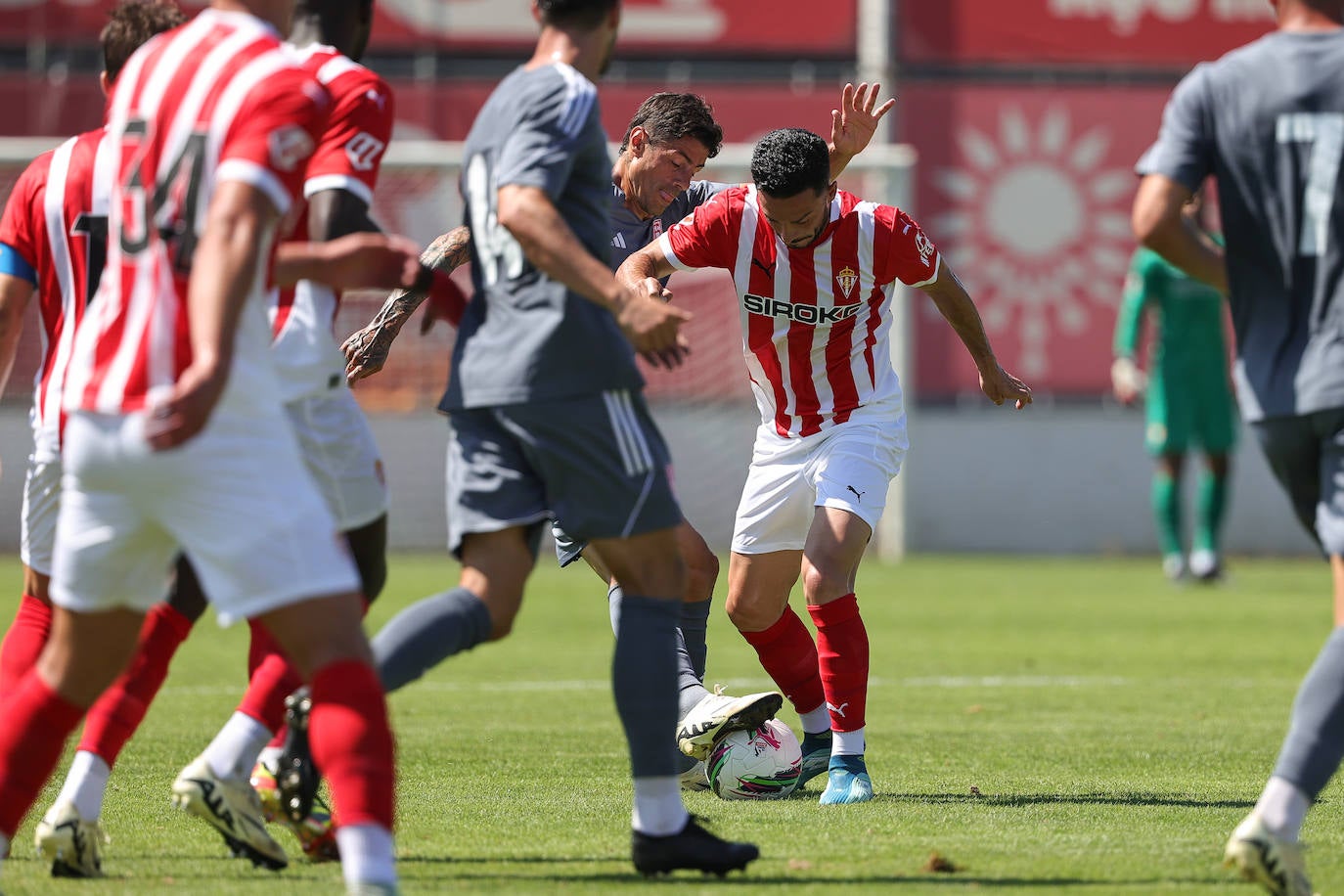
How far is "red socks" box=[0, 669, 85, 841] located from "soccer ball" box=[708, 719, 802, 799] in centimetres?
249

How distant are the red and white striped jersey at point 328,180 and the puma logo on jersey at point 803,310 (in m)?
2.06

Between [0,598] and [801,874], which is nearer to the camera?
[801,874]

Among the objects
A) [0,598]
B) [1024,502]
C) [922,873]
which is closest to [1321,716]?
[922,873]

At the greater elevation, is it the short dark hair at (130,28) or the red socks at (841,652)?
the short dark hair at (130,28)

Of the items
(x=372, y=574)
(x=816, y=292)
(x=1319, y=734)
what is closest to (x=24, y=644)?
(x=372, y=574)

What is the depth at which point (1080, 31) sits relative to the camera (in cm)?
1919

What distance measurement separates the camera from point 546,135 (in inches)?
155

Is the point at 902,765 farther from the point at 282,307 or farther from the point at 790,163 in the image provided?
the point at 282,307

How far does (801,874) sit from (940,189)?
15.5 metres

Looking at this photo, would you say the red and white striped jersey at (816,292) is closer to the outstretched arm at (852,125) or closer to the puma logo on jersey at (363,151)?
the outstretched arm at (852,125)

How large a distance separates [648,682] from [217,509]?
1.21 metres

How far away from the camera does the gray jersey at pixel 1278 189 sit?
3793mm

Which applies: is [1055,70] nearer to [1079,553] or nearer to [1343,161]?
[1079,553]

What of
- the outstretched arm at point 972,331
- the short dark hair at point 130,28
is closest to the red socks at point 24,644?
the short dark hair at point 130,28
